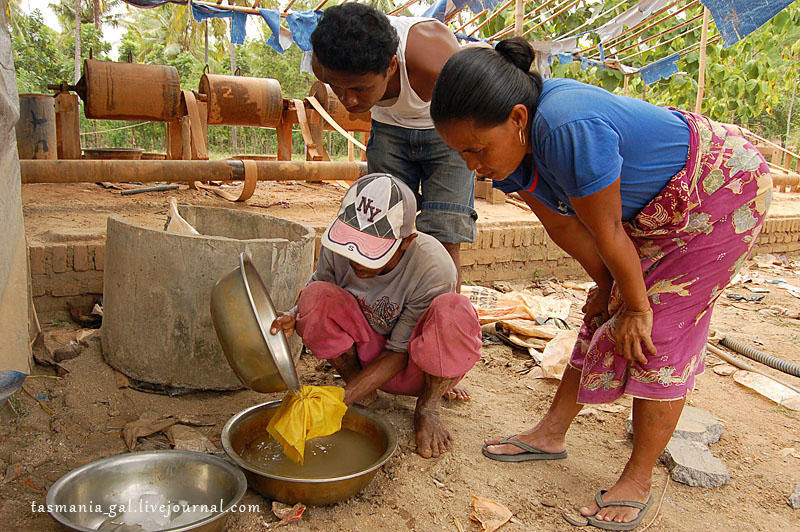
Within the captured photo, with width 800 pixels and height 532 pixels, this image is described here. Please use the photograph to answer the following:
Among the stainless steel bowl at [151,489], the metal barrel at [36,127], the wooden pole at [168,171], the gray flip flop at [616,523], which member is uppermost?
the metal barrel at [36,127]

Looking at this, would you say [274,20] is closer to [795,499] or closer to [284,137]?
[284,137]

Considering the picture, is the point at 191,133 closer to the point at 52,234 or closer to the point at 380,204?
the point at 52,234

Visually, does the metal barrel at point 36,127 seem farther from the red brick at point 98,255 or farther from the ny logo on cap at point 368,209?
the ny logo on cap at point 368,209

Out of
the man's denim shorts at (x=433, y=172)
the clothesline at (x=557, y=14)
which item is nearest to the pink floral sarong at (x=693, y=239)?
A: the man's denim shorts at (x=433, y=172)

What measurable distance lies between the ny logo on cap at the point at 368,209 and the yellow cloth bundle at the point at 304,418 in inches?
22.7

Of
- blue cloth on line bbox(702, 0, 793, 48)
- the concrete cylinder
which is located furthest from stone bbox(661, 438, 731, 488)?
blue cloth on line bbox(702, 0, 793, 48)

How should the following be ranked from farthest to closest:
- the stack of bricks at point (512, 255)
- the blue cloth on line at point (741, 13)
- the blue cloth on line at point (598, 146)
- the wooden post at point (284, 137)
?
the wooden post at point (284, 137) < the blue cloth on line at point (741, 13) < the stack of bricks at point (512, 255) < the blue cloth on line at point (598, 146)

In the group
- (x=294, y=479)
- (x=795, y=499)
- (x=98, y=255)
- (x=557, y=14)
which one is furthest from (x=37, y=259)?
(x=557, y=14)

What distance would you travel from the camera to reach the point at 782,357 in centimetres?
357

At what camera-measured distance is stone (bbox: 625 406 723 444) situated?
2316mm

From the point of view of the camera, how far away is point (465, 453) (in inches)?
85.4

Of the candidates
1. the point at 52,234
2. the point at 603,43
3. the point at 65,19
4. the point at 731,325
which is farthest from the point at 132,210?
the point at 65,19

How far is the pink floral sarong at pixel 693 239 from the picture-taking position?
1.67 m

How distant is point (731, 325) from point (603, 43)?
6544mm
